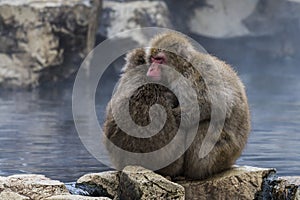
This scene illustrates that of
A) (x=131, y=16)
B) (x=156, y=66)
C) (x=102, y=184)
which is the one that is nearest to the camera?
(x=156, y=66)

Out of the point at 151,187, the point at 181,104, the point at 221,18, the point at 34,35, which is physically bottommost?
the point at 151,187

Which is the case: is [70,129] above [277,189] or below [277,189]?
below

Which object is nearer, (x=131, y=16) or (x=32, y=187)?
(x=32, y=187)

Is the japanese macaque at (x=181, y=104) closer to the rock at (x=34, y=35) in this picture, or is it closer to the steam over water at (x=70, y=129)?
the steam over water at (x=70, y=129)

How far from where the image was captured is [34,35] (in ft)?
44.9

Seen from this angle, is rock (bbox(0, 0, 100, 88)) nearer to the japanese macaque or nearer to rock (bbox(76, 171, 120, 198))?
rock (bbox(76, 171, 120, 198))

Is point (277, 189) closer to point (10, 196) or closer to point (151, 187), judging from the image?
point (151, 187)

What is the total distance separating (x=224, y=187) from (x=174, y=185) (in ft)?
Result: 1.35

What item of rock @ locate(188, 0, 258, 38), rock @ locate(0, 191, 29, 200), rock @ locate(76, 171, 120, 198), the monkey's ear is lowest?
rock @ locate(76, 171, 120, 198)

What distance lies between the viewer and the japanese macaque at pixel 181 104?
374 centimetres

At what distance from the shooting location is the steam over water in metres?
6.07

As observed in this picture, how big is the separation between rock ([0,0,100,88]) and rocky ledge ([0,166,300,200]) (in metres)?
9.70

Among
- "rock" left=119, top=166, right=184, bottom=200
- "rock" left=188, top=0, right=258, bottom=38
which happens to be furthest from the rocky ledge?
"rock" left=188, top=0, right=258, bottom=38

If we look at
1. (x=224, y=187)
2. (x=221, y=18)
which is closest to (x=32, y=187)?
(x=224, y=187)
